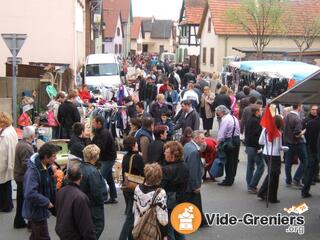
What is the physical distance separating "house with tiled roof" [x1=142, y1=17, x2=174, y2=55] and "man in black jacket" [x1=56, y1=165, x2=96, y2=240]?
111m

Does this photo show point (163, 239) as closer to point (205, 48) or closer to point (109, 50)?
point (205, 48)

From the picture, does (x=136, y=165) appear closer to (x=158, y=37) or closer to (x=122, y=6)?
(x=122, y=6)

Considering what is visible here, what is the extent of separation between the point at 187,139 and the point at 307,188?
127 inches

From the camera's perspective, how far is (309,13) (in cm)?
3897

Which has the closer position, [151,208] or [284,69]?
[151,208]

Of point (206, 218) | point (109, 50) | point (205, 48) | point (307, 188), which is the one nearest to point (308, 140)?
point (307, 188)

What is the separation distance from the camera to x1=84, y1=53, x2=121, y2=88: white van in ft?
90.3

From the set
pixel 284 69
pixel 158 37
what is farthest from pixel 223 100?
pixel 158 37

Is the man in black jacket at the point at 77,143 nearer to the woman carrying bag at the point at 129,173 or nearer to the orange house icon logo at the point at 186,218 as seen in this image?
the woman carrying bag at the point at 129,173

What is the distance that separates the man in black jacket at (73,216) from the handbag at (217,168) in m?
5.75

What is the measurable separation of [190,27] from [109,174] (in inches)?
1741

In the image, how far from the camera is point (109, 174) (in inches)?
390

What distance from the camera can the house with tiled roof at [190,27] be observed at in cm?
5216

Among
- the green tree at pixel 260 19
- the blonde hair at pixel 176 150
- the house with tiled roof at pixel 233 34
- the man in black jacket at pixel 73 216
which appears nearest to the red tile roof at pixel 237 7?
the house with tiled roof at pixel 233 34
